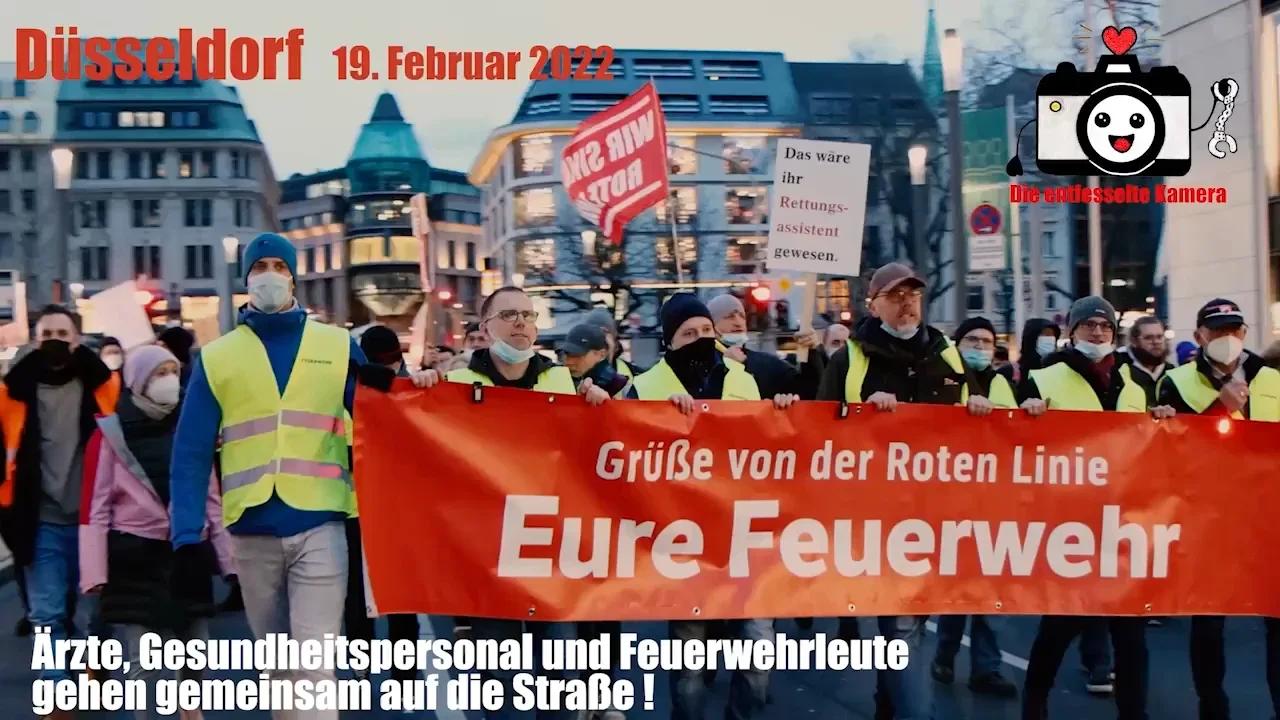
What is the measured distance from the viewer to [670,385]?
6.64m

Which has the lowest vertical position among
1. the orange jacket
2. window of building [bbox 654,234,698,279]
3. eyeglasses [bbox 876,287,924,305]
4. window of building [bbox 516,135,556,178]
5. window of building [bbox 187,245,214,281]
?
the orange jacket

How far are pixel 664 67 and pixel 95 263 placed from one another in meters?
50.0

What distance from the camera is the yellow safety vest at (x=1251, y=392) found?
6711 millimetres

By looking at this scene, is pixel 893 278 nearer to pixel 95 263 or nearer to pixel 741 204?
pixel 741 204

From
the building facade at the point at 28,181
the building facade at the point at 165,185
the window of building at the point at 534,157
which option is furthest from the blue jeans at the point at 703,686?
the building facade at the point at 165,185

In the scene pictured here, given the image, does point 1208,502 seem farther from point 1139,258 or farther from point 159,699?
point 1139,258

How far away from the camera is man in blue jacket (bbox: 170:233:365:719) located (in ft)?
17.4

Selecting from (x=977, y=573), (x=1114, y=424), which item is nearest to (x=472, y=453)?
(x=977, y=573)

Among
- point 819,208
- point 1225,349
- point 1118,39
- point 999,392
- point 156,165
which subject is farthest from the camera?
point 156,165

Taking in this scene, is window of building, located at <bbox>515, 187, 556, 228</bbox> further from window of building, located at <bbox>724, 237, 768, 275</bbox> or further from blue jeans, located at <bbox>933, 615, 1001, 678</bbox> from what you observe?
blue jeans, located at <bbox>933, 615, 1001, 678</bbox>

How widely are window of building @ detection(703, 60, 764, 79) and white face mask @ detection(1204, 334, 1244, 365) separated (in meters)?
102

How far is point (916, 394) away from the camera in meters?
6.48

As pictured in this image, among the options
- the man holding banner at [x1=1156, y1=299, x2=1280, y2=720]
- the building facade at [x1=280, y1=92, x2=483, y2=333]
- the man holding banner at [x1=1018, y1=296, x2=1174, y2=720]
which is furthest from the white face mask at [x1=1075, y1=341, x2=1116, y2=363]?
the building facade at [x1=280, y1=92, x2=483, y2=333]

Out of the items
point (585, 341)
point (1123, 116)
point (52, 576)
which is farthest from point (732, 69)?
point (52, 576)
